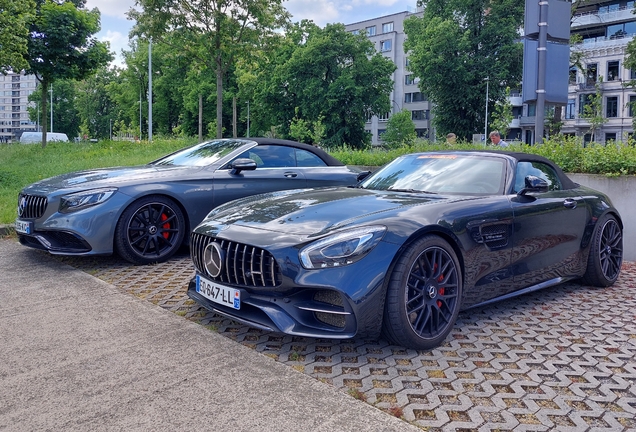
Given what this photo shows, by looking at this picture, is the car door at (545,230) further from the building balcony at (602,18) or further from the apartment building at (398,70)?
the apartment building at (398,70)

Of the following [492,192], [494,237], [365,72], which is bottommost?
[494,237]

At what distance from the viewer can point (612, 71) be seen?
184ft

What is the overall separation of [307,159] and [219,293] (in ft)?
13.3

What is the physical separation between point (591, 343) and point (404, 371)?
150 centimetres

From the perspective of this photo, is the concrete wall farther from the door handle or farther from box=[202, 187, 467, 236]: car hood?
box=[202, 187, 467, 236]: car hood

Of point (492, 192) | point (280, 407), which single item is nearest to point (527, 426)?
point (280, 407)

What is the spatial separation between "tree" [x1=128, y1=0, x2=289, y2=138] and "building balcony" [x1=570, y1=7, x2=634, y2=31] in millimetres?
50698

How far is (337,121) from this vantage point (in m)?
50.3

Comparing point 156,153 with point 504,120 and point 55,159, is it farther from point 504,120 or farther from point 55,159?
point 504,120

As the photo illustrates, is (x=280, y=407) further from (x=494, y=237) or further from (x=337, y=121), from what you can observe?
(x=337, y=121)

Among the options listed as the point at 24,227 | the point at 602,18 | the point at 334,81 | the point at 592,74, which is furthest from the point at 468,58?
the point at 24,227

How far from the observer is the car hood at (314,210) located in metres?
3.61

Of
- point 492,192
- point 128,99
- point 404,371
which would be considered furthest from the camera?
point 128,99

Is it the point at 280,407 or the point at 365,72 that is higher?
the point at 365,72
